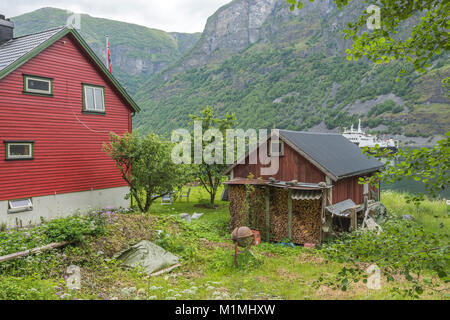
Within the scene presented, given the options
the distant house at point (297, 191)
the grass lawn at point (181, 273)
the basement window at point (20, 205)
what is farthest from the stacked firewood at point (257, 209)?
the basement window at point (20, 205)

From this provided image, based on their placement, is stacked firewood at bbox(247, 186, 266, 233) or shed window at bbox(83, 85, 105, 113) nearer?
stacked firewood at bbox(247, 186, 266, 233)

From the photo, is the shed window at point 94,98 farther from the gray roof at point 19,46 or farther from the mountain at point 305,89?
the mountain at point 305,89

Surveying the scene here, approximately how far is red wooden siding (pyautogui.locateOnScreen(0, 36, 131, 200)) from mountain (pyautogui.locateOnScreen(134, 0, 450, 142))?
69979mm

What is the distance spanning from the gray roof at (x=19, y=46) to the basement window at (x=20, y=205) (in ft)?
19.6

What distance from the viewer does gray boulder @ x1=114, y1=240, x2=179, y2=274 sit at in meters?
9.21

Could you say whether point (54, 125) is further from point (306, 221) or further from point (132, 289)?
point (306, 221)

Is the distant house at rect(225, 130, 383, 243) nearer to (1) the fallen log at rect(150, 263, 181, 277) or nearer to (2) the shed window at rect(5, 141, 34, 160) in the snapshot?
(1) the fallen log at rect(150, 263, 181, 277)

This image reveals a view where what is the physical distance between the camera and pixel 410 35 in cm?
411

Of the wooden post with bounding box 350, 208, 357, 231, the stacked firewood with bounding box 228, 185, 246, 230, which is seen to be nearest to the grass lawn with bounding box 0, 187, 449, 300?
the stacked firewood with bounding box 228, 185, 246, 230

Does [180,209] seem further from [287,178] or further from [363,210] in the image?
[363,210]

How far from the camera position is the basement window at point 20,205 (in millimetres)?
13829

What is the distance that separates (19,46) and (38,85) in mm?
2421

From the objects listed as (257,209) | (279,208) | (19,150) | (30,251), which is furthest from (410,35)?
(19,150)

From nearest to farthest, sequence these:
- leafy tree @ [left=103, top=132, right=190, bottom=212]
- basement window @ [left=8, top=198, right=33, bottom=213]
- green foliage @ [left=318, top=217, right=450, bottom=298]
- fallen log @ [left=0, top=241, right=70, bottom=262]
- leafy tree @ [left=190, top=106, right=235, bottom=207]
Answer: green foliage @ [left=318, top=217, right=450, bottom=298], fallen log @ [left=0, top=241, right=70, bottom=262], basement window @ [left=8, top=198, right=33, bottom=213], leafy tree @ [left=103, top=132, right=190, bottom=212], leafy tree @ [left=190, top=106, right=235, bottom=207]
